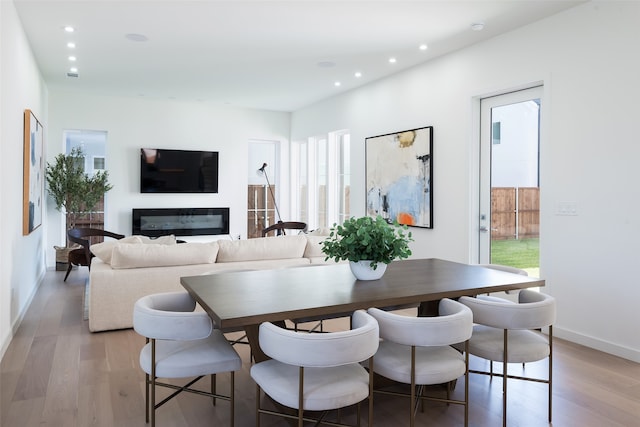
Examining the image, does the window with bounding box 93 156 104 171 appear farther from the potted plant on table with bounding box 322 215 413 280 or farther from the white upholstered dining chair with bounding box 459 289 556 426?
the white upholstered dining chair with bounding box 459 289 556 426

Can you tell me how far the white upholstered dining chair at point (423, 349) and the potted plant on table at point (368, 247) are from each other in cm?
47

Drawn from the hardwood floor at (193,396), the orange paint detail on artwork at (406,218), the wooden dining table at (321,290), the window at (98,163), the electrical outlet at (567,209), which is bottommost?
the hardwood floor at (193,396)

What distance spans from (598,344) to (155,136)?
23.2 feet

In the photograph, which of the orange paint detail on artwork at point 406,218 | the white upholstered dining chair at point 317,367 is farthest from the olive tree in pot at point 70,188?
the white upholstered dining chair at point 317,367

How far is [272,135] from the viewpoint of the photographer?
902cm

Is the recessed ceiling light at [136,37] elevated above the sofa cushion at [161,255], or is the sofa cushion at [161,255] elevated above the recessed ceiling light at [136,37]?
the recessed ceiling light at [136,37]

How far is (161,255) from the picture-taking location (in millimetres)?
4137

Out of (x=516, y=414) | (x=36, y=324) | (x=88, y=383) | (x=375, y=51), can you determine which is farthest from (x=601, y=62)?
(x=36, y=324)

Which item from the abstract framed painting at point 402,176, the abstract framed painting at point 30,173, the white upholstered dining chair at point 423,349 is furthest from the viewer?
the abstract framed painting at point 402,176

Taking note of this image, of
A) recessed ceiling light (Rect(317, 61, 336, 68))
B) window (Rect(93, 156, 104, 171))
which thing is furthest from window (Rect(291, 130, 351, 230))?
window (Rect(93, 156, 104, 171))

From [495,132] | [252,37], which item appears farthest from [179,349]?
[495,132]

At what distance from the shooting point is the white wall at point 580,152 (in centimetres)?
355

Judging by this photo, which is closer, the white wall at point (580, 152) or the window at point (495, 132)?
the white wall at point (580, 152)

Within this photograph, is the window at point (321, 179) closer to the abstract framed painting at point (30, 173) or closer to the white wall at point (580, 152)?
the white wall at point (580, 152)
